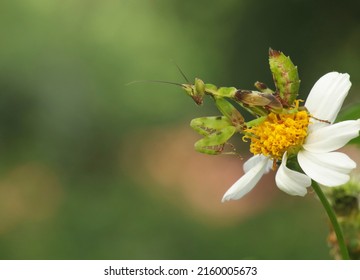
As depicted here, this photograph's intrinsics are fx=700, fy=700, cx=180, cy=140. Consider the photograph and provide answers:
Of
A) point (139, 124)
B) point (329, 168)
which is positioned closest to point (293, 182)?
point (329, 168)

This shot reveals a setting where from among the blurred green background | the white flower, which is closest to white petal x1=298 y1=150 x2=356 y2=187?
the white flower

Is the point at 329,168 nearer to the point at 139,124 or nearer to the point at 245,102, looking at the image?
the point at 245,102

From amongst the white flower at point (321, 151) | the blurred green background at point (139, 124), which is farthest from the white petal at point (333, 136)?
the blurred green background at point (139, 124)

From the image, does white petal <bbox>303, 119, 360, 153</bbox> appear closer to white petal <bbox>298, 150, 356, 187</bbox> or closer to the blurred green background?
white petal <bbox>298, 150, 356, 187</bbox>

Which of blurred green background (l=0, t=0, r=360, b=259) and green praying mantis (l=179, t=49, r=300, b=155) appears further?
blurred green background (l=0, t=0, r=360, b=259)

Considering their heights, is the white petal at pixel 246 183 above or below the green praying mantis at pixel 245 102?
below

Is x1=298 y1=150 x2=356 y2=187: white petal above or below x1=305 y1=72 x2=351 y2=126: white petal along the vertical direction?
below

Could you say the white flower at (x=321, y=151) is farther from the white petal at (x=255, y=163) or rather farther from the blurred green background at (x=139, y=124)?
the blurred green background at (x=139, y=124)
